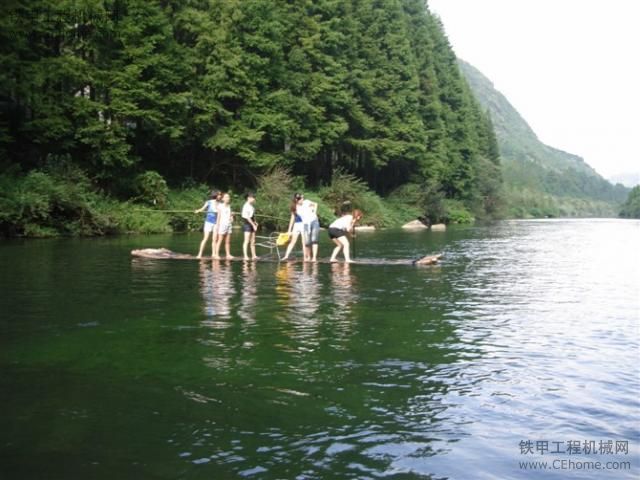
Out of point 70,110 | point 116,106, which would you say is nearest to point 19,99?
point 70,110

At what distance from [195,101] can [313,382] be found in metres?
37.4

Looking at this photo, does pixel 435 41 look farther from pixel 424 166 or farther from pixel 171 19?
pixel 171 19

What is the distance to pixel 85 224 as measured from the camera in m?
33.2

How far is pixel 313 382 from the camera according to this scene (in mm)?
7184

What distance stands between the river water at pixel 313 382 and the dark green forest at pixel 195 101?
21.3 m

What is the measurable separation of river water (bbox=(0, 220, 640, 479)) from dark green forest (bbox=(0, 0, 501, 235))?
837 inches

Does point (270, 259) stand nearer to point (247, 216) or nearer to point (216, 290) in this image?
point (247, 216)

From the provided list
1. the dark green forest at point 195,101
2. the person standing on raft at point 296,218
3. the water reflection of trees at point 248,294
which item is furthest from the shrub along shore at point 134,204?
the water reflection of trees at point 248,294

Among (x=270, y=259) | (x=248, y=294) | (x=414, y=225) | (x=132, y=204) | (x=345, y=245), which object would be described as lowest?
(x=248, y=294)

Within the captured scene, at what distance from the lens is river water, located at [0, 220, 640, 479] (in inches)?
204

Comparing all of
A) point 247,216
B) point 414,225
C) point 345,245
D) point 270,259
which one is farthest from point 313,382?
point 414,225

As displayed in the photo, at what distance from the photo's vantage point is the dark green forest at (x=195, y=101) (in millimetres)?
34688

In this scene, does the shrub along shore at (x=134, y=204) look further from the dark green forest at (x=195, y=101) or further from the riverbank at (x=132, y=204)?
the dark green forest at (x=195, y=101)

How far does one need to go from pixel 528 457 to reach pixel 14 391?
15.9 feet
